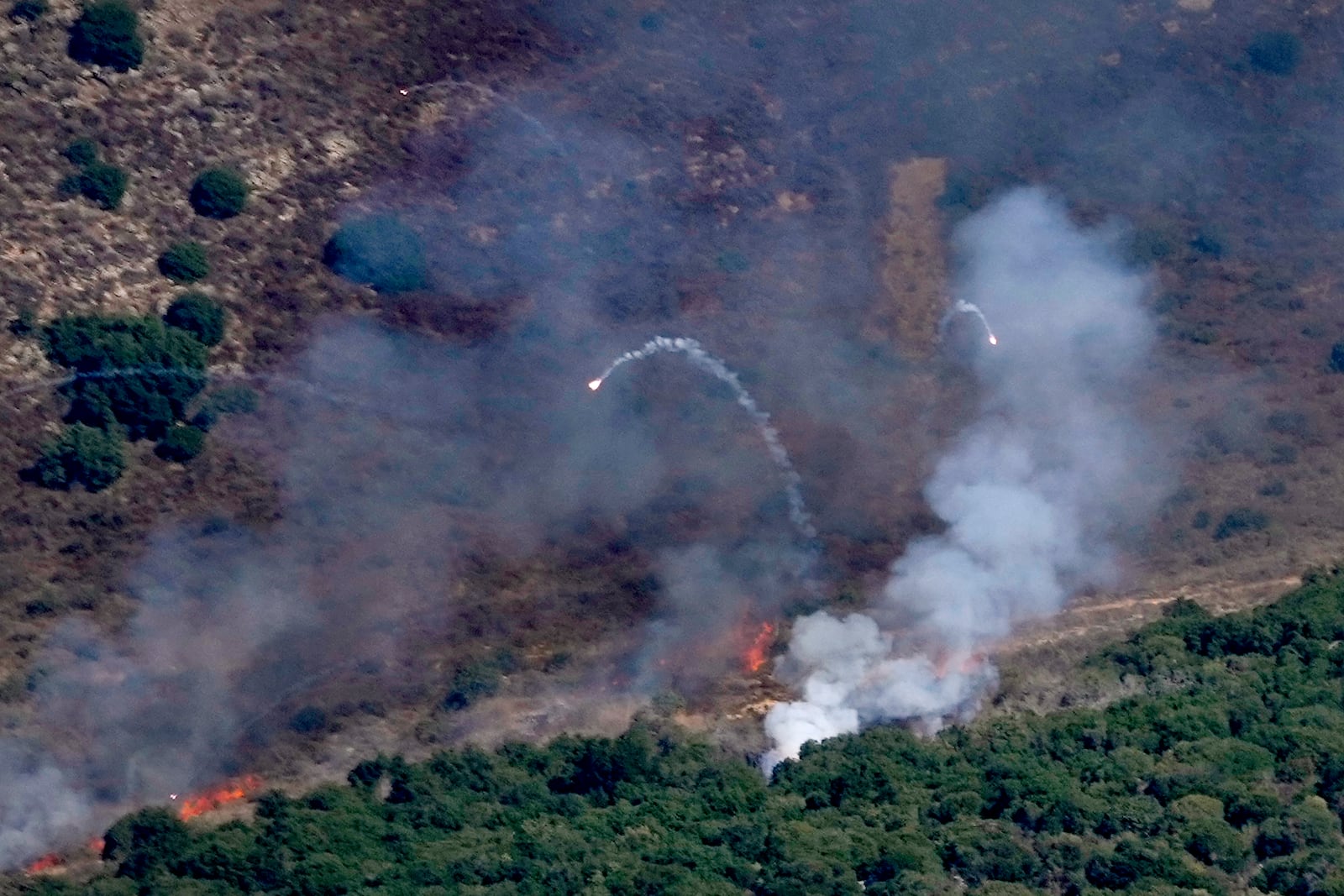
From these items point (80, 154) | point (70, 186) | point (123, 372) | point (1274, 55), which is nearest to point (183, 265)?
point (70, 186)

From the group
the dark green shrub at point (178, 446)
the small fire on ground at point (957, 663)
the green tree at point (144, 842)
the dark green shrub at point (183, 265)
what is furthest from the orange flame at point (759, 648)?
the dark green shrub at point (183, 265)

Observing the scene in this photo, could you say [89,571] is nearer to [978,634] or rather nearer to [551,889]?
[551,889]

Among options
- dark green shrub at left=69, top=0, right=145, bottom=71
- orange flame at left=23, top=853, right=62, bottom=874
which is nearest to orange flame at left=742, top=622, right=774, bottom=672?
orange flame at left=23, top=853, right=62, bottom=874

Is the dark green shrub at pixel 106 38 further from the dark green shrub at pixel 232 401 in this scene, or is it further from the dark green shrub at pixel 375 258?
the dark green shrub at pixel 232 401

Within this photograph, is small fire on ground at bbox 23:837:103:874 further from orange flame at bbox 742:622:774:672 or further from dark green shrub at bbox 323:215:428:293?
dark green shrub at bbox 323:215:428:293

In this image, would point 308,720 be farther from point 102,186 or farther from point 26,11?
point 26,11

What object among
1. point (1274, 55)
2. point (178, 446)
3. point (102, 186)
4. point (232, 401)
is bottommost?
point (178, 446)

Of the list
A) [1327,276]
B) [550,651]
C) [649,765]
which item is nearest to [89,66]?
[550,651]
